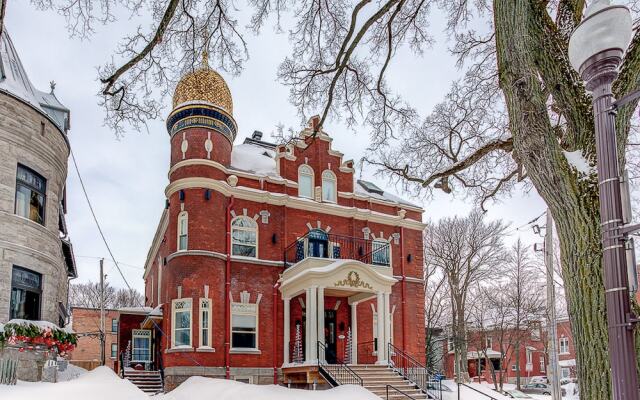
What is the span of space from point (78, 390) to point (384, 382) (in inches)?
390

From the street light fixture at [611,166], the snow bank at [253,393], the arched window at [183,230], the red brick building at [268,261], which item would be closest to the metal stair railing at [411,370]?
the red brick building at [268,261]

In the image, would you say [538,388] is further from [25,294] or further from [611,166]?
[611,166]

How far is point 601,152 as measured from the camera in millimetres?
3730

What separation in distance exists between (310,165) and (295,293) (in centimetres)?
560

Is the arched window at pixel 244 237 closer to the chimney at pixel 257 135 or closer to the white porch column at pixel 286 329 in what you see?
the white porch column at pixel 286 329

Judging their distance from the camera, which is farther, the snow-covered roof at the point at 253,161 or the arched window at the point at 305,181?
the arched window at the point at 305,181

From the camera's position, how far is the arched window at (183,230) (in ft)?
63.4

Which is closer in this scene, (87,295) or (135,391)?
(135,391)

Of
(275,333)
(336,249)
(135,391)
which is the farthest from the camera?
(336,249)

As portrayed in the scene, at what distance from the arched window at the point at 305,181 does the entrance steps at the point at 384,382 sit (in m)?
7.10

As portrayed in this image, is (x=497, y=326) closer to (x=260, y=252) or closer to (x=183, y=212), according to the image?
(x=260, y=252)

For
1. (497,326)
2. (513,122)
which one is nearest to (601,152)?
(513,122)

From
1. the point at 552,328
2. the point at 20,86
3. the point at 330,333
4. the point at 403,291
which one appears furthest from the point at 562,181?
the point at 403,291

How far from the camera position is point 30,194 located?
50.0ft
